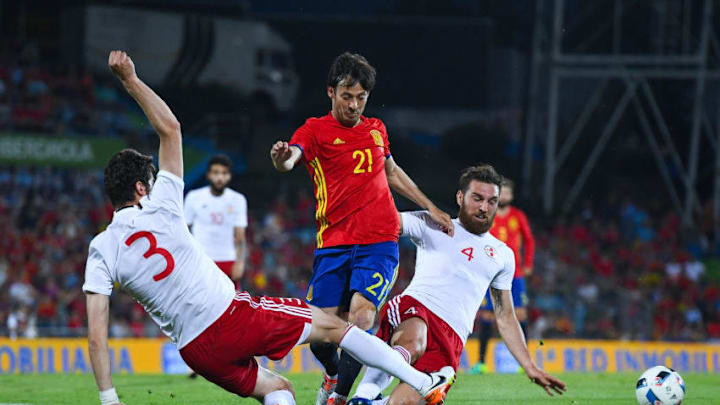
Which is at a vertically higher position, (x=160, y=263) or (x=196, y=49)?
(x=196, y=49)

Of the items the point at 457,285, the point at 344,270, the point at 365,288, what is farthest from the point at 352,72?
the point at 457,285

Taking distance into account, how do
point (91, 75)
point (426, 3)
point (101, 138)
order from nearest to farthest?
1. point (101, 138)
2. point (91, 75)
3. point (426, 3)

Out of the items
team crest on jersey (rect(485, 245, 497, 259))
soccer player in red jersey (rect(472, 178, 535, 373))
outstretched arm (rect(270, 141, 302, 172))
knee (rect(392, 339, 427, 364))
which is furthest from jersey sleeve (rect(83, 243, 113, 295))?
soccer player in red jersey (rect(472, 178, 535, 373))

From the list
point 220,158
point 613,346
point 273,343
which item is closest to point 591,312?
point 613,346

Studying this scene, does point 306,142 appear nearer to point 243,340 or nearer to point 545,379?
point 243,340

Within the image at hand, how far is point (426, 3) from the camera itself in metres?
32.7

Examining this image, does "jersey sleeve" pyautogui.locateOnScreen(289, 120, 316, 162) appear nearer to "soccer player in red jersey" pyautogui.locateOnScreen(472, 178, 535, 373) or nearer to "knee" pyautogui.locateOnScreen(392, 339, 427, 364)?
"knee" pyautogui.locateOnScreen(392, 339, 427, 364)

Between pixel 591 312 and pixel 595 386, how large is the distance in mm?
9758

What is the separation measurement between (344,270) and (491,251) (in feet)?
3.54

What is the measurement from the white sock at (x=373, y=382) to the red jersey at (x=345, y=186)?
1.02 metres

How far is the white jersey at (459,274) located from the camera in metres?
6.84

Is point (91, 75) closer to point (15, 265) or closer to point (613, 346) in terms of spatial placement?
point (15, 265)

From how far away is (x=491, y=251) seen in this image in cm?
690

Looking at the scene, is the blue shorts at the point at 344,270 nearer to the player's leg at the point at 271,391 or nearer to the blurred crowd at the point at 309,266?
the player's leg at the point at 271,391
